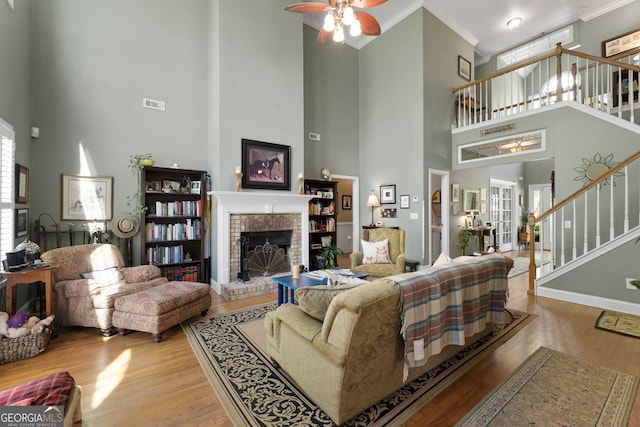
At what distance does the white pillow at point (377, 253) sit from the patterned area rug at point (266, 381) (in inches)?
80.4

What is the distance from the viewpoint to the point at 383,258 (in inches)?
191

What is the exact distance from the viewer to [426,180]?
608cm

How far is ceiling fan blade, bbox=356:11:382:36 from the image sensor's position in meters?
3.42

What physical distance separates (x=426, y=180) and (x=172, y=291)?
521 centimetres

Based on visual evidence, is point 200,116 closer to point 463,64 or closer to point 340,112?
point 340,112

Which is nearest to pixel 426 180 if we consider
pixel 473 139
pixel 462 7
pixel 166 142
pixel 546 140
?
pixel 473 139

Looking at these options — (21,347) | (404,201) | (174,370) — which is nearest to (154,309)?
(174,370)

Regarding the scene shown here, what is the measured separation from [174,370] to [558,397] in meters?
2.92

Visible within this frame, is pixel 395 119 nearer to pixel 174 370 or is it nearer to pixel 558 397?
pixel 558 397

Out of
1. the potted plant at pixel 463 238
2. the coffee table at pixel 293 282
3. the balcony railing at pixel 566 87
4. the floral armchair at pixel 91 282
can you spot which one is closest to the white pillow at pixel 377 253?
the coffee table at pixel 293 282

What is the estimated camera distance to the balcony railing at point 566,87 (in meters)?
5.03

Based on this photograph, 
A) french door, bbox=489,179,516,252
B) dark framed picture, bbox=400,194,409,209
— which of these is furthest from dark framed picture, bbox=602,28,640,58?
dark framed picture, bbox=400,194,409,209

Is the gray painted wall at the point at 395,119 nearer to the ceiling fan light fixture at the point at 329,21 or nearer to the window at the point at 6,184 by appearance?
the ceiling fan light fixture at the point at 329,21

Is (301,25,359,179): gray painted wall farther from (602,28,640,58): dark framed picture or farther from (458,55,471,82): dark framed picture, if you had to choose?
(602,28,640,58): dark framed picture
